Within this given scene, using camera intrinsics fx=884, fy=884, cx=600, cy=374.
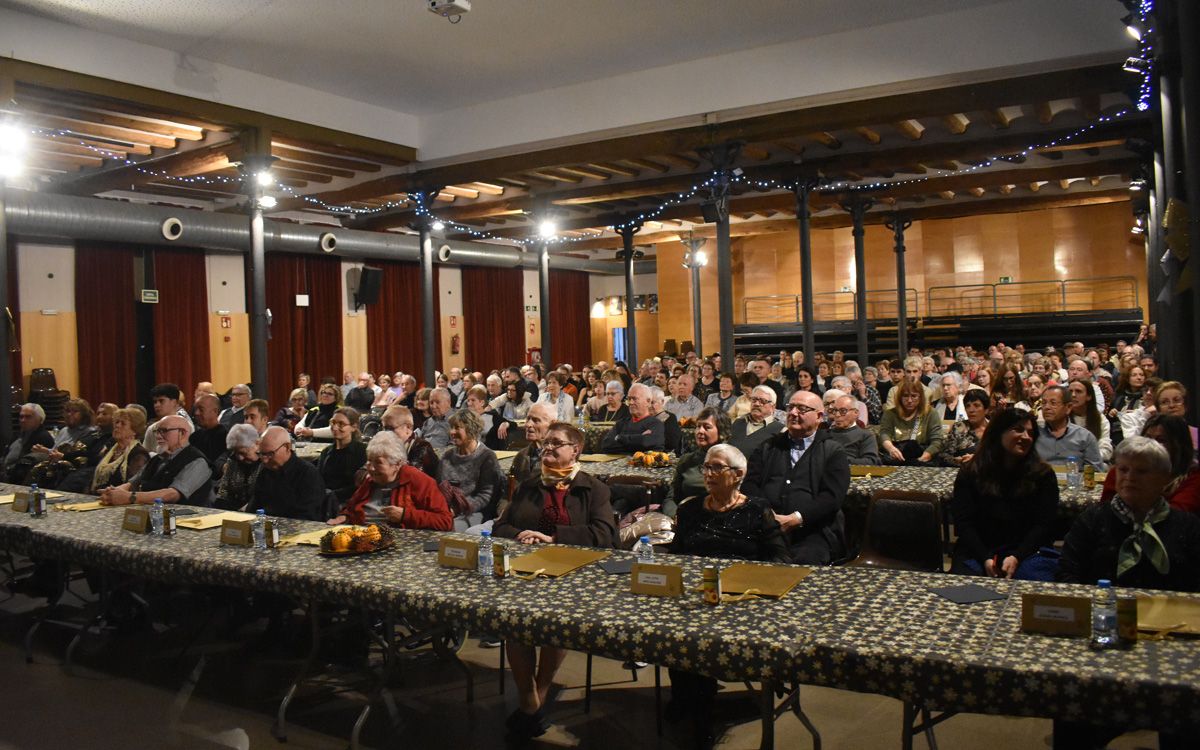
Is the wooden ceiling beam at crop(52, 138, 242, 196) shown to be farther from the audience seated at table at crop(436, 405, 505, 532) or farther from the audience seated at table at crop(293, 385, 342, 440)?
the audience seated at table at crop(436, 405, 505, 532)

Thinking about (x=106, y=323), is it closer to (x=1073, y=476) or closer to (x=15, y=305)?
(x=15, y=305)

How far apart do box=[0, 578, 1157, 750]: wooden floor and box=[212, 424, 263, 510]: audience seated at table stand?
907 mm

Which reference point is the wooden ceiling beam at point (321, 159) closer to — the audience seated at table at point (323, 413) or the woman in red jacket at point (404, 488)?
the audience seated at table at point (323, 413)

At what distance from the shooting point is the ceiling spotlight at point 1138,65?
650 cm

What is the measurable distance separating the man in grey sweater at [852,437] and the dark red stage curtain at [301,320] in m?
12.1

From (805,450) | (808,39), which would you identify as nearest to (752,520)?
(805,450)

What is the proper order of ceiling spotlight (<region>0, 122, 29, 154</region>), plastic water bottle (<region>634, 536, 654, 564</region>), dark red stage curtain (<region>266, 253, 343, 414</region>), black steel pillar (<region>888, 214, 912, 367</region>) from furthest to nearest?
black steel pillar (<region>888, 214, 912, 367</region>) → dark red stage curtain (<region>266, 253, 343, 414</region>) → ceiling spotlight (<region>0, 122, 29, 154</region>) → plastic water bottle (<region>634, 536, 654, 564</region>)

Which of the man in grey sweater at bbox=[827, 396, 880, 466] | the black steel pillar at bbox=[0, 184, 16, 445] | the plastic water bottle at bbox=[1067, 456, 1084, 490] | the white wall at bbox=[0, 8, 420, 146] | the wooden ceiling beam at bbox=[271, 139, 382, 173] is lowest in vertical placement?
the plastic water bottle at bbox=[1067, 456, 1084, 490]

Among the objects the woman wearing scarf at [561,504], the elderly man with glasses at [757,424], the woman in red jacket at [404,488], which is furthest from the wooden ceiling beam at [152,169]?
the woman wearing scarf at [561,504]

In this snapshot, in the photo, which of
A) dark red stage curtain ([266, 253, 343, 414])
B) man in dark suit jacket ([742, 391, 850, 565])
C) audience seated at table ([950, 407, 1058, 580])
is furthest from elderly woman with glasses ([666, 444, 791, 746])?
dark red stage curtain ([266, 253, 343, 414])

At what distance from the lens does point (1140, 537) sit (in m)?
2.90

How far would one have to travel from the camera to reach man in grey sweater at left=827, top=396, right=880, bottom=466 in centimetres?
551

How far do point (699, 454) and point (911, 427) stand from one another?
2247 mm

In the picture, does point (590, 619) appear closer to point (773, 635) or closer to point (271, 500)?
point (773, 635)
